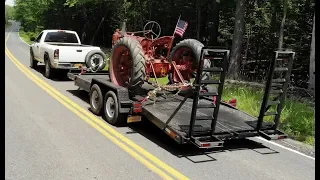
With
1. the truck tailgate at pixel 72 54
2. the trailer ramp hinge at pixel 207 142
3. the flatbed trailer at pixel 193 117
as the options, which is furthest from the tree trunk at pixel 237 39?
the trailer ramp hinge at pixel 207 142

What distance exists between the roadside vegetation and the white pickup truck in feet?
8.77

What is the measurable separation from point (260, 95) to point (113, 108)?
16.1ft

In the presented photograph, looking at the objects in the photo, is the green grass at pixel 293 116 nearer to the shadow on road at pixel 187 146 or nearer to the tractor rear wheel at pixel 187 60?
the shadow on road at pixel 187 146

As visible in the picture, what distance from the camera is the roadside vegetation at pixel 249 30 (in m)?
9.30

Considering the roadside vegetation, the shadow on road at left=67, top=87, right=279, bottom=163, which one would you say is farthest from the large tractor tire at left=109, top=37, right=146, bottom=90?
the roadside vegetation

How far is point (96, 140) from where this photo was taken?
6.25m

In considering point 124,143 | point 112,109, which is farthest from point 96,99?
point 124,143

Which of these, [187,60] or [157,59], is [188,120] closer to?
[157,59]

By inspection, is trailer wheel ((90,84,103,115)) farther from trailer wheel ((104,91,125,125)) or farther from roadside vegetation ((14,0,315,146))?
roadside vegetation ((14,0,315,146))

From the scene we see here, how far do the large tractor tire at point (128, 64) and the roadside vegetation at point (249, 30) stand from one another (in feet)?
10.3

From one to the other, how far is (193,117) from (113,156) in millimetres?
1406

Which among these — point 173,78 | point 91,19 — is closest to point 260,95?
point 173,78

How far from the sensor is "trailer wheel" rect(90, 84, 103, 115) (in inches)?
315

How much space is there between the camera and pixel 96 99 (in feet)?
27.4
